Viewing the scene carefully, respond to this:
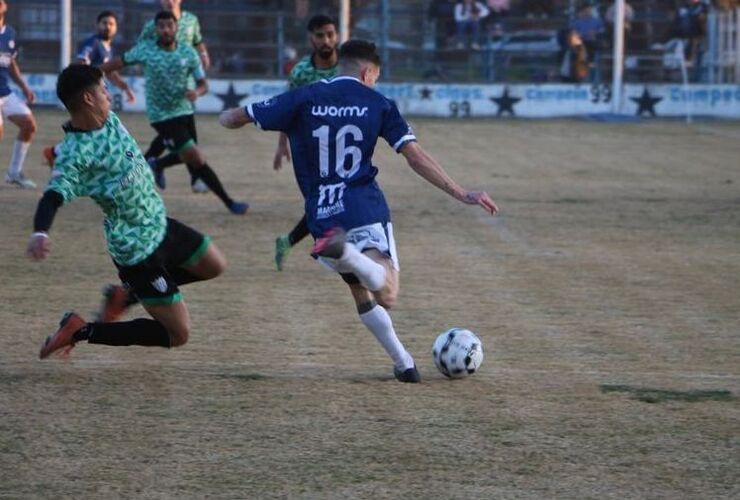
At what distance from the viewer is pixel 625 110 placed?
31.7 meters

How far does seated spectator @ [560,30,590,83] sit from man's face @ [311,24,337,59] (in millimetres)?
20491

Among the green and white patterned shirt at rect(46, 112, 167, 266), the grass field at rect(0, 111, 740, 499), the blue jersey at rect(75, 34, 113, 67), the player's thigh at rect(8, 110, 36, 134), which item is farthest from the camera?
the blue jersey at rect(75, 34, 113, 67)

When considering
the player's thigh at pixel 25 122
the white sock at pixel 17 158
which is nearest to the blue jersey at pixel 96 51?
the player's thigh at pixel 25 122

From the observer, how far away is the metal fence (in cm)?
3206

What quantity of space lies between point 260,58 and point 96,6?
12.4ft

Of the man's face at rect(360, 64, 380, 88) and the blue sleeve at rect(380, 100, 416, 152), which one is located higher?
the man's face at rect(360, 64, 380, 88)

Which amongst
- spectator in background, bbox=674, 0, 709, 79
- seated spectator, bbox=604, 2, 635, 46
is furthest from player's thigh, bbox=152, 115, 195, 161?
spectator in background, bbox=674, 0, 709, 79

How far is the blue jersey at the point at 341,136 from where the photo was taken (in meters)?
7.46

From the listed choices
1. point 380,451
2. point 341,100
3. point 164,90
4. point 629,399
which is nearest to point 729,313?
point 629,399

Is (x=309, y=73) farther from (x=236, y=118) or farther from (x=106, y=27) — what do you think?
(x=106, y=27)

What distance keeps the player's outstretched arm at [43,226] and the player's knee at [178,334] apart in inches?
43.1

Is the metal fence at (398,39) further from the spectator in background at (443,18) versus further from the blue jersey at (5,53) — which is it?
the blue jersey at (5,53)

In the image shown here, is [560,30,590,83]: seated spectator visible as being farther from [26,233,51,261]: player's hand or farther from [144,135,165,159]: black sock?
[26,233,51,261]: player's hand

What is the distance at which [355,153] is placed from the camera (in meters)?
7.50
